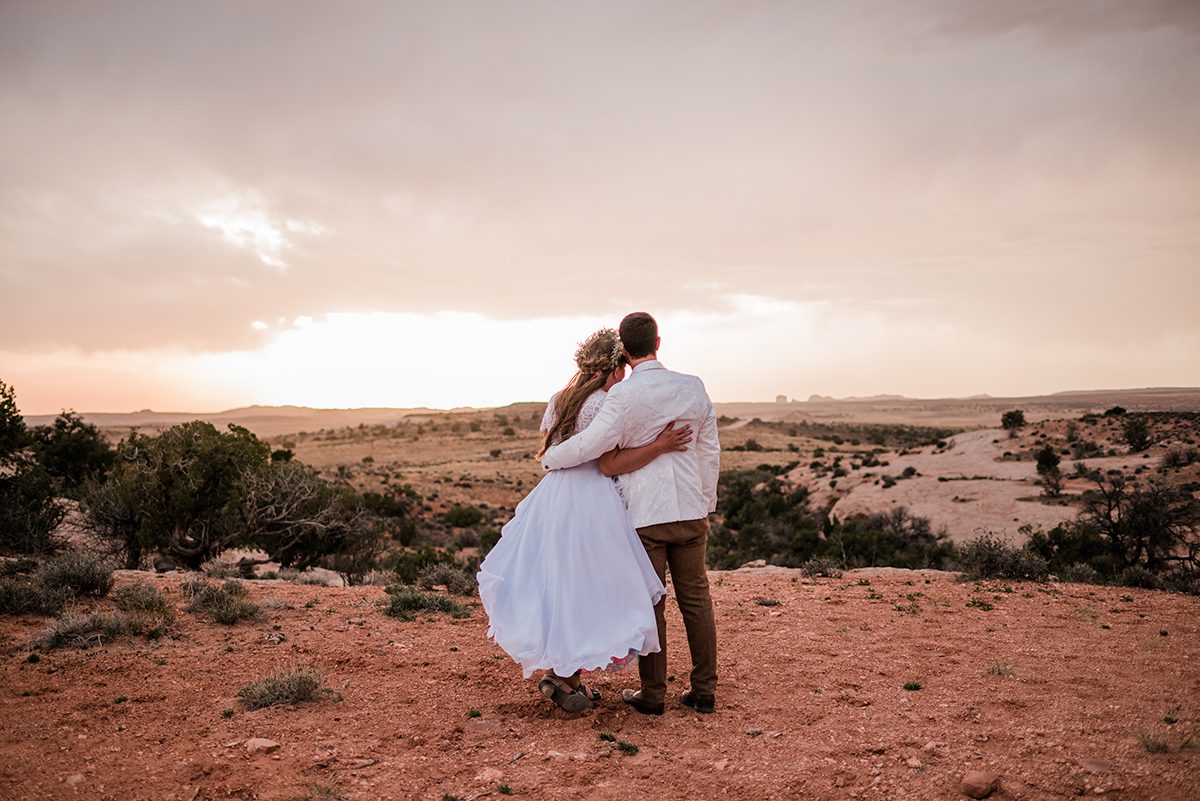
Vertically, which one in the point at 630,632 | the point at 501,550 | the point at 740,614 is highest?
the point at 501,550

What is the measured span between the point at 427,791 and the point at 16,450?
14181 mm

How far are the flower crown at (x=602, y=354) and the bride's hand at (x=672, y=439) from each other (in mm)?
575

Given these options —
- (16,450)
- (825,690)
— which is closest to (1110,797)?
(825,690)

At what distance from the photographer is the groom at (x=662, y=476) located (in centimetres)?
464

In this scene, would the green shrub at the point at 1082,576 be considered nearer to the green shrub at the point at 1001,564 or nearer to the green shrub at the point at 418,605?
the green shrub at the point at 1001,564

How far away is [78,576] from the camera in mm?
7773

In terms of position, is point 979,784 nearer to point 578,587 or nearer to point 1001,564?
point 578,587

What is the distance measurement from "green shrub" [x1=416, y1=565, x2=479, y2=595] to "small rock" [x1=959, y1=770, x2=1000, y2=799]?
6682 mm

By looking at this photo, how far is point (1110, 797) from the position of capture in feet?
11.6

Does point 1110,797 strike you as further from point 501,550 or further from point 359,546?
point 359,546

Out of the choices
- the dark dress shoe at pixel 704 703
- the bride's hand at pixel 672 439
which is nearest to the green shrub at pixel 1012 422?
the dark dress shoe at pixel 704 703

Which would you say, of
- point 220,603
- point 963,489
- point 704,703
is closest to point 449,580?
point 220,603

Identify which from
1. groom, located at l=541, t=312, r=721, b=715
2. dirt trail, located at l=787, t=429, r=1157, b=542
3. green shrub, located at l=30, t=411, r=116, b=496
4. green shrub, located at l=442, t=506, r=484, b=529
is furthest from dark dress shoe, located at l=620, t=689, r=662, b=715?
green shrub, located at l=30, t=411, r=116, b=496

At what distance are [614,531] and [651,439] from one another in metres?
0.63
